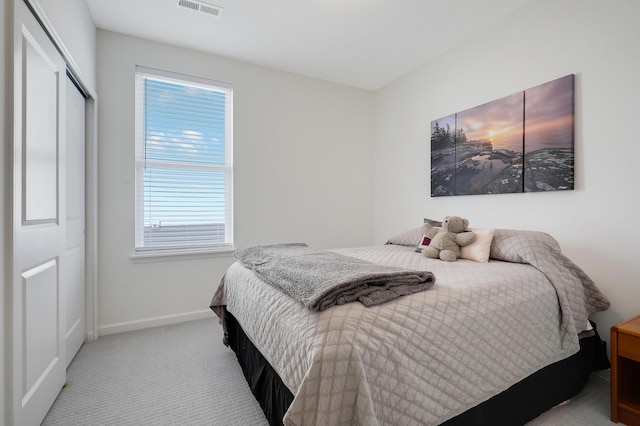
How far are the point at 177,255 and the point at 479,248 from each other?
2678mm

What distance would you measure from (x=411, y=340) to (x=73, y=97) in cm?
274

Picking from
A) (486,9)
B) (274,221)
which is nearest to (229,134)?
(274,221)

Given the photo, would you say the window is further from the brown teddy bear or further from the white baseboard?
the brown teddy bear

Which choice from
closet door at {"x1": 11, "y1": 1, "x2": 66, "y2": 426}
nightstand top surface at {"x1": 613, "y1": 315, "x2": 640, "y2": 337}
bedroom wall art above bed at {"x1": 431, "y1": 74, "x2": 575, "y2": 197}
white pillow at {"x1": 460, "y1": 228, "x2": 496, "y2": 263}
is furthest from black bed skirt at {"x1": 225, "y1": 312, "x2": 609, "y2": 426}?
bedroom wall art above bed at {"x1": 431, "y1": 74, "x2": 575, "y2": 197}

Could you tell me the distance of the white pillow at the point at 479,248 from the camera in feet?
6.61

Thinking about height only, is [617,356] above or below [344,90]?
below

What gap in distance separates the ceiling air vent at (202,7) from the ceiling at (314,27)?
52 mm

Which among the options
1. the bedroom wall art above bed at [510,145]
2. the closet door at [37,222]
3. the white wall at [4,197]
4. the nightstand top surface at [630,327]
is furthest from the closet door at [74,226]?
the nightstand top surface at [630,327]

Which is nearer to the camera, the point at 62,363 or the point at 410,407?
the point at 410,407

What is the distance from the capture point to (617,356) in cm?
148

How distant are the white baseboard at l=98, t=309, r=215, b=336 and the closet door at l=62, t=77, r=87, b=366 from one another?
0.18 m

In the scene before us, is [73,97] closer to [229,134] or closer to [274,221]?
[229,134]

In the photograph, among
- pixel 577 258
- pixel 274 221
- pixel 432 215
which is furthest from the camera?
pixel 274 221

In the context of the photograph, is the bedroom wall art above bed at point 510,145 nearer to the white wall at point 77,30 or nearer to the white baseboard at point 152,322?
the white baseboard at point 152,322
